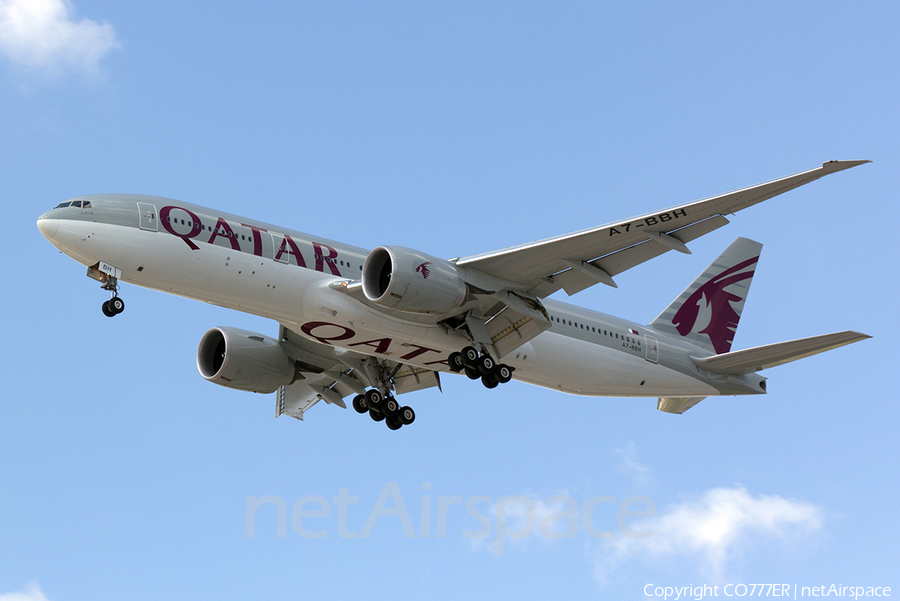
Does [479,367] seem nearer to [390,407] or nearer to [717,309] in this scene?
[390,407]

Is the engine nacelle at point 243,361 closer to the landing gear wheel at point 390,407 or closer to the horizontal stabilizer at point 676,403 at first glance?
the landing gear wheel at point 390,407

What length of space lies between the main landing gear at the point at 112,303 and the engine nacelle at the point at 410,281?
5.55 m

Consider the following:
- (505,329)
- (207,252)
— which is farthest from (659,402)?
(207,252)

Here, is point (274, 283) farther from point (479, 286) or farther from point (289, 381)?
point (289, 381)

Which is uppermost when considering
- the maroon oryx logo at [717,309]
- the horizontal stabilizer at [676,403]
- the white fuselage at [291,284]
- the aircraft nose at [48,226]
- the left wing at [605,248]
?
the maroon oryx logo at [717,309]

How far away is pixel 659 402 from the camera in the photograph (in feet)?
100

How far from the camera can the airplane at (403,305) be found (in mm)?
21656

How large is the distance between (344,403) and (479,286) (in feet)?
26.9

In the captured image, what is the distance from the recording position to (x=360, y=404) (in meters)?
28.7

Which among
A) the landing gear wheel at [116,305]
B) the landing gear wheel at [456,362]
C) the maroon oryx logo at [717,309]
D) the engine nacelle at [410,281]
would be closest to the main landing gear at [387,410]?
the landing gear wheel at [456,362]

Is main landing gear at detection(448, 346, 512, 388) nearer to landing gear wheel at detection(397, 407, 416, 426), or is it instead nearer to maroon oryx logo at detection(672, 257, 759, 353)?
landing gear wheel at detection(397, 407, 416, 426)

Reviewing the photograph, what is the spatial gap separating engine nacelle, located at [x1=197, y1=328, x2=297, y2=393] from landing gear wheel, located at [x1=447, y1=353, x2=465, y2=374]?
588 centimetres

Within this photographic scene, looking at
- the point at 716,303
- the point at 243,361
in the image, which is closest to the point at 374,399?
the point at 243,361

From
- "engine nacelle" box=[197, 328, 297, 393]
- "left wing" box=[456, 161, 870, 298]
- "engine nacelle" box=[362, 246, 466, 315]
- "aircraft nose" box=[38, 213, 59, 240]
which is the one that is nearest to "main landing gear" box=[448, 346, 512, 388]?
"engine nacelle" box=[362, 246, 466, 315]
